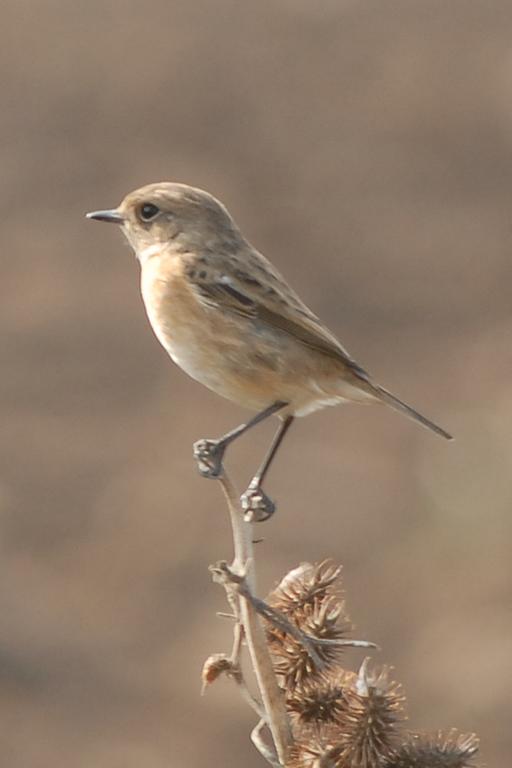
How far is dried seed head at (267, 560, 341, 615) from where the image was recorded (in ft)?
17.2

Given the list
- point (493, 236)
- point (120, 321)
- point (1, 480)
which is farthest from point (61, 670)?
point (493, 236)

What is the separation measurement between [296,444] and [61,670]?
322 cm

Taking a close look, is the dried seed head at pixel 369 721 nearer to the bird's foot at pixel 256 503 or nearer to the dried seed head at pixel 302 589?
the dried seed head at pixel 302 589

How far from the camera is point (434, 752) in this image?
473cm

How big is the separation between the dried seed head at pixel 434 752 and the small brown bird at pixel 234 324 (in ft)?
4.23

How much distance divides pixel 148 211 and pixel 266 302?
70cm

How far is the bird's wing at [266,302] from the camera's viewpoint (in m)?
6.37

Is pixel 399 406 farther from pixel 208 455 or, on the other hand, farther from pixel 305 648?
pixel 305 648

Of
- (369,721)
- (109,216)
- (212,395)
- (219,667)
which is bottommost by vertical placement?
(369,721)

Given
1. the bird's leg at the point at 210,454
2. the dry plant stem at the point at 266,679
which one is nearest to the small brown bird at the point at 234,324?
the bird's leg at the point at 210,454

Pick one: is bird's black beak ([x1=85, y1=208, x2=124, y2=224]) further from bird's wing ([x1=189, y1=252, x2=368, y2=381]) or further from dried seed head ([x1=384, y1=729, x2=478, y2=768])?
dried seed head ([x1=384, y1=729, x2=478, y2=768])

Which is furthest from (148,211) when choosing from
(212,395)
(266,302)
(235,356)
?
(212,395)

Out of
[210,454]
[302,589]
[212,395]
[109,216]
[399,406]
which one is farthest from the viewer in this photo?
[212,395]

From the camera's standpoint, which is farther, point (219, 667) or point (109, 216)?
point (109, 216)
